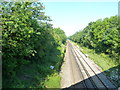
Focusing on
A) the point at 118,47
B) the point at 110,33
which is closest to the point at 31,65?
the point at 118,47

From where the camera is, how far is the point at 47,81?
8.69 meters

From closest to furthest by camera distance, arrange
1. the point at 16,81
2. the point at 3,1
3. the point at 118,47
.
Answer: the point at 3,1 → the point at 16,81 → the point at 118,47

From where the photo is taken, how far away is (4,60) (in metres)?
5.12

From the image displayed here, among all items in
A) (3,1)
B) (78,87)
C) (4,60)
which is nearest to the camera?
(4,60)

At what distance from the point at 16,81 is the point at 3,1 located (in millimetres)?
4490

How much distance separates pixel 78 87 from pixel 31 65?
450 cm

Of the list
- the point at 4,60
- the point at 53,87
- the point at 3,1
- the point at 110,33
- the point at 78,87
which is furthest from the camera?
the point at 110,33

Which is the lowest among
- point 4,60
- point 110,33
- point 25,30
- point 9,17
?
point 4,60

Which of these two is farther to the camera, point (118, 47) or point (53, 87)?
point (118, 47)

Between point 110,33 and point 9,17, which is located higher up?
point 110,33

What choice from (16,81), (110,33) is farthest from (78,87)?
(110,33)

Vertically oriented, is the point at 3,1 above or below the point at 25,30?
above

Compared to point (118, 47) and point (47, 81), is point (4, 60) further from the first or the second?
point (118, 47)

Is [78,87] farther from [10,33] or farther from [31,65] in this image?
[10,33]
